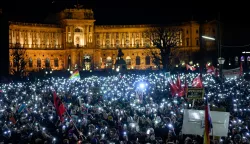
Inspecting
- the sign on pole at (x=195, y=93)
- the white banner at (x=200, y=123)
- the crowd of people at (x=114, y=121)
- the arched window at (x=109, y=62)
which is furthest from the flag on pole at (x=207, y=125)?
the arched window at (x=109, y=62)

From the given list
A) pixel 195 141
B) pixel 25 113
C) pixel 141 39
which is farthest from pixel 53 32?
pixel 195 141

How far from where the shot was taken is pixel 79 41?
337 ft

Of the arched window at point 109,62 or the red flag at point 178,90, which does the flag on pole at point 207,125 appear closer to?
the red flag at point 178,90

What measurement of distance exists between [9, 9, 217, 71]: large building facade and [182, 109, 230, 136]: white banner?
81.6m

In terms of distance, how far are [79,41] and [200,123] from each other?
88811 millimetres

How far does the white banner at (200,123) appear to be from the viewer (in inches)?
588

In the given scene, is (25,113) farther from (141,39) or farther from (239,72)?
(141,39)

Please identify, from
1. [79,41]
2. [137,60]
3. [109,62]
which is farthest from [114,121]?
[137,60]

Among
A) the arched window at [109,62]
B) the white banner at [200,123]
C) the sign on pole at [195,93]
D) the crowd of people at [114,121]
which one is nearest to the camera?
the white banner at [200,123]

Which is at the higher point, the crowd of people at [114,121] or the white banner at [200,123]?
the white banner at [200,123]

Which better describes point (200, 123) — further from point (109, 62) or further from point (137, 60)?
point (137, 60)

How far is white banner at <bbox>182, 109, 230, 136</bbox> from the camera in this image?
588 inches

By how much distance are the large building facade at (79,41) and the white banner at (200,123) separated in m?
81.6

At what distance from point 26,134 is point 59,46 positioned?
3399 inches
